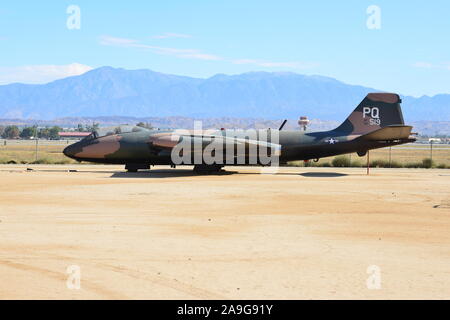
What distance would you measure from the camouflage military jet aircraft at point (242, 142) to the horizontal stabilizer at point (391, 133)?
48mm

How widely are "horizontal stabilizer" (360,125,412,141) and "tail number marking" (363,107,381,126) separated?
0.99 m

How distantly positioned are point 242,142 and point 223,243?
17987 mm

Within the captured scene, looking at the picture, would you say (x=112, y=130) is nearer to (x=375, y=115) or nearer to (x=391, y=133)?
(x=375, y=115)

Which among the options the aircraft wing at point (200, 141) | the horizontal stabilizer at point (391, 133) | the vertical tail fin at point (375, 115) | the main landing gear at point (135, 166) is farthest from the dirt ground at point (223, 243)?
the main landing gear at point (135, 166)

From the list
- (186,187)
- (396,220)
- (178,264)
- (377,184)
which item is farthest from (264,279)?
(377,184)

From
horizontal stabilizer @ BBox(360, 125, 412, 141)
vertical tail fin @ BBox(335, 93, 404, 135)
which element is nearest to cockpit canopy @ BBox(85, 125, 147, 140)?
vertical tail fin @ BBox(335, 93, 404, 135)

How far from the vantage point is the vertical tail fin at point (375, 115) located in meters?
31.2

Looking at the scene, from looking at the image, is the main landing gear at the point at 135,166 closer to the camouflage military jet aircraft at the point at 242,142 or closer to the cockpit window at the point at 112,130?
the camouflage military jet aircraft at the point at 242,142

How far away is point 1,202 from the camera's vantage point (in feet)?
63.7

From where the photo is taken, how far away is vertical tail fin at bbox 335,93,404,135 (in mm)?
31156

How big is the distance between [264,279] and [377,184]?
1815cm

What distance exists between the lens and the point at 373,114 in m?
31.6

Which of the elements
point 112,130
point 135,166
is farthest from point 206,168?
point 112,130

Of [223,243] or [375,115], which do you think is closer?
[223,243]
